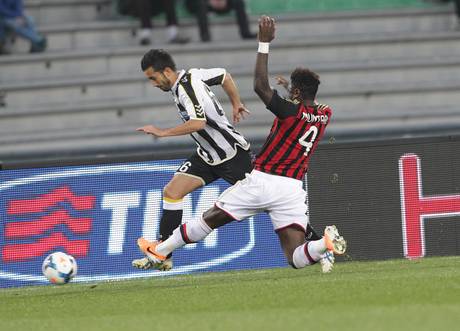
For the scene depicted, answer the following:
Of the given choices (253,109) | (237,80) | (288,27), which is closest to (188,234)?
(253,109)

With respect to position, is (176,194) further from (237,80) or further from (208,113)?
(237,80)

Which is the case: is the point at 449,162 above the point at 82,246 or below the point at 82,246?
above

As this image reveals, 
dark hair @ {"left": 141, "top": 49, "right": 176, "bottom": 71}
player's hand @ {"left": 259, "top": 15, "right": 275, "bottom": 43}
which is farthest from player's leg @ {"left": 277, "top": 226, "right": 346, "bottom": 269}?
dark hair @ {"left": 141, "top": 49, "right": 176, "bottom": 71}

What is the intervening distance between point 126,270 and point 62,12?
21.2ft

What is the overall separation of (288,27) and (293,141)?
7947mm

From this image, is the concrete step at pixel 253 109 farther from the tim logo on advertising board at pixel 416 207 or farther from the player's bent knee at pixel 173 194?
the player's bent knee at pixel 173 194

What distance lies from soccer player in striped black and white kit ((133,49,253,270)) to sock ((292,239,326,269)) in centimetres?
115

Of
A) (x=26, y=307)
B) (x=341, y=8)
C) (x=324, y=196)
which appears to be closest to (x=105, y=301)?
(x=26, y=307)

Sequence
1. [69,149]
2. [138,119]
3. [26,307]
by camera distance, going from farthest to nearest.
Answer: [138,119] → [69,149] → [26,307]

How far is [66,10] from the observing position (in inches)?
674

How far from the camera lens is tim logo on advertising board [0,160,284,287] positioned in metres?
11.6

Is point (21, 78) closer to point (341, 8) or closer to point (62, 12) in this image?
point (62, 12)

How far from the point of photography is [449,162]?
12.0 m

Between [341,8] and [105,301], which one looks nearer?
[105,301]
